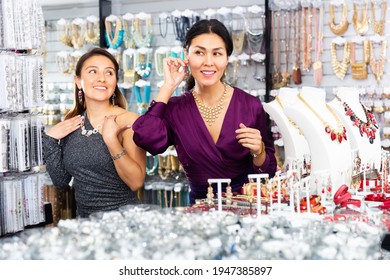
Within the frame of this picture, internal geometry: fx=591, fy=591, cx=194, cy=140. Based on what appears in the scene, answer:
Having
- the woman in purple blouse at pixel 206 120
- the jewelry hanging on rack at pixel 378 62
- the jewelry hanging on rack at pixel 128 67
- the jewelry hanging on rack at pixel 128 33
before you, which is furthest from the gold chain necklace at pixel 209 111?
the jewelry hanging on rack at pixel 128 33

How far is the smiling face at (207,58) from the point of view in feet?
8.50

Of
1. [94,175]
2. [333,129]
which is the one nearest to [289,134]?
[333,129]

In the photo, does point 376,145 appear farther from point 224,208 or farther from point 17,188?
point 17,188

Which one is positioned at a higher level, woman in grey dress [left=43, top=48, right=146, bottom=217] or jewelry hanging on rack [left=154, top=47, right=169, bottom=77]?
jewelry hanging on rack [left=154, top=47, right=169, bottom=77]

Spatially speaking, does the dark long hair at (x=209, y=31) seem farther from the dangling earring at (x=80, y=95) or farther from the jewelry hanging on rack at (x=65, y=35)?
the jewelry hanging on rack at (x=65, y=35)

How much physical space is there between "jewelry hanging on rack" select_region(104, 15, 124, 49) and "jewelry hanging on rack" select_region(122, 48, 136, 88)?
0.41 ft

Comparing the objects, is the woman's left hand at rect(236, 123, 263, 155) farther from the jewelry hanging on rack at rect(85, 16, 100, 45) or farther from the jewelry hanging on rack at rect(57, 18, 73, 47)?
the jewelry hanging on rack at rect(57, 18, 73, 47)

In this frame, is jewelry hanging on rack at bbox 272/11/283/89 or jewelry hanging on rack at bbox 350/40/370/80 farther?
jewelry hanging on rack at bbox 272/11/283/89

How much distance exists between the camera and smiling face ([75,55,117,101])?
2.72m

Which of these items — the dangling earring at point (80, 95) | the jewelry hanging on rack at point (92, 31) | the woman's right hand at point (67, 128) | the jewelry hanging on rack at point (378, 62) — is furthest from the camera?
the jewelry hanging on rack at point (92, 31)

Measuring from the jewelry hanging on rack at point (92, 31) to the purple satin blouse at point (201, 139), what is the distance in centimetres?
322

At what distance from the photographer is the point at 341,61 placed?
5.11 meters

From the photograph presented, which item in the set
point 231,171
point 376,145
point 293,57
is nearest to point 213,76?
point 231,171

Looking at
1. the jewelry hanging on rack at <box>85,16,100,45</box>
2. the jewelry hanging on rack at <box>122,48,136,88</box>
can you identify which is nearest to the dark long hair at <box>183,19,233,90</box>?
the jewelry hanging on rack at <box>122,48,136,88</box>
